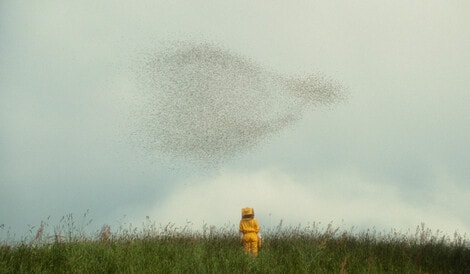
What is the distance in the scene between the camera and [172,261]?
7637 millimetres

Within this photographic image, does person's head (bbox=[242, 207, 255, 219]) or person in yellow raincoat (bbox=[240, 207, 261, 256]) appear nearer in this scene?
person in yellow raincoat (bbox=[240, 207, 261, 256])

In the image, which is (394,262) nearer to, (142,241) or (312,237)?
(312,237)

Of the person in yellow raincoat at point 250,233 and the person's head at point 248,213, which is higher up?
the person's head at point 248,213

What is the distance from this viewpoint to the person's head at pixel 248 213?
10109 millimetres

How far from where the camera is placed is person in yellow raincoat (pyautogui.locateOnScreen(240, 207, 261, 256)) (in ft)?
31.9

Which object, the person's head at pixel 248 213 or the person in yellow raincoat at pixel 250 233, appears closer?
the person in yellow raincoat at pixel 250 233

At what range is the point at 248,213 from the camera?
10141 millimetres

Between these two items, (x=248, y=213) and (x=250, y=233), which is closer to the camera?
(x=250, y=233)

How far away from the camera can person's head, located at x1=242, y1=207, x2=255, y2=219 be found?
10.1 metres

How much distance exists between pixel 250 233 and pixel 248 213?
0.47m

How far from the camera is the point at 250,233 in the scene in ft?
32.3

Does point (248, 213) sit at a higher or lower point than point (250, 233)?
higher

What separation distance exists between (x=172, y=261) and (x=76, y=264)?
4.81 feet

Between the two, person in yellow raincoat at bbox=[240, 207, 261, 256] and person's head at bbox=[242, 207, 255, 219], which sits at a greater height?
person's head at bbox=[242, 207, 255, 219]
